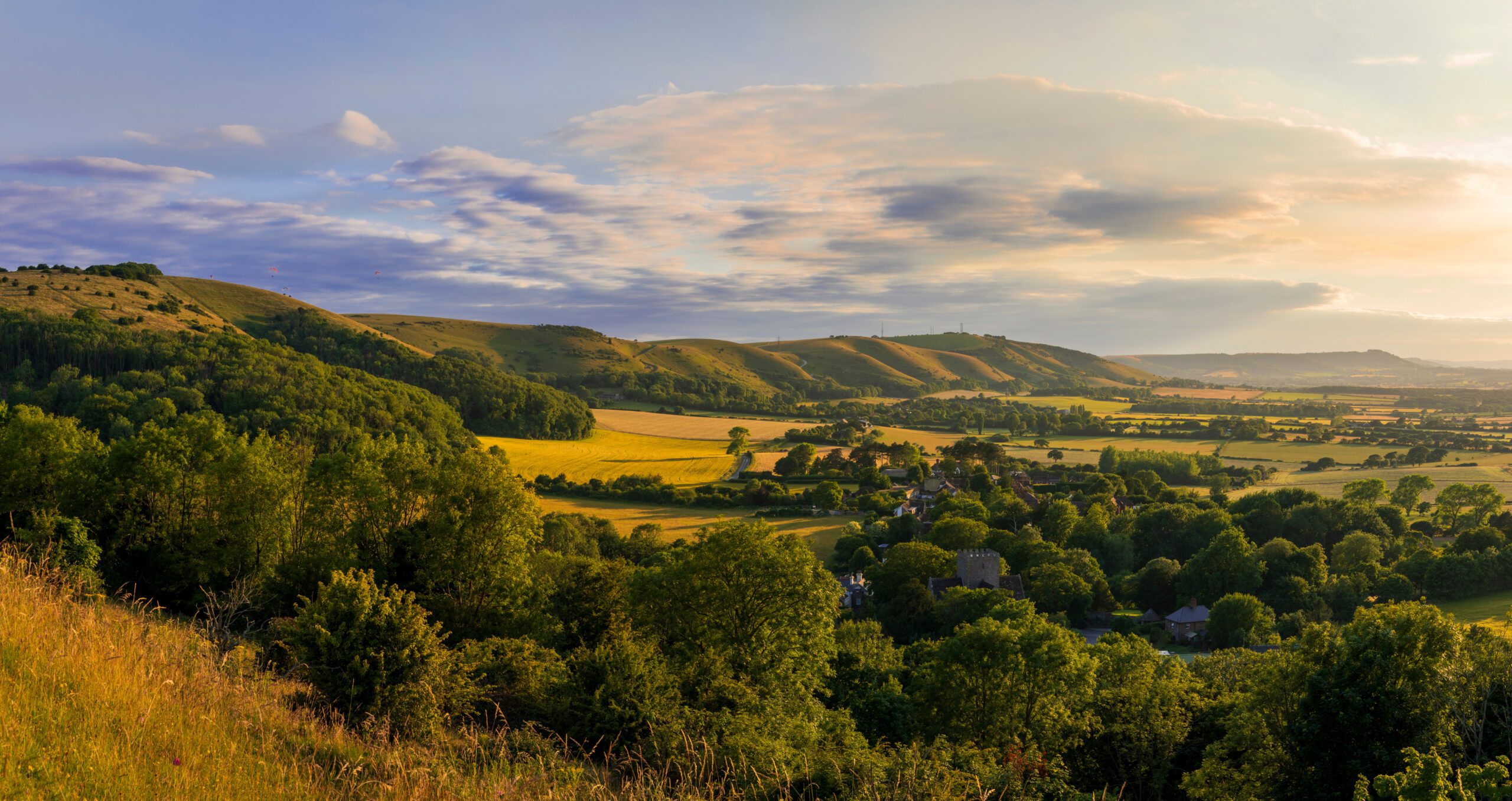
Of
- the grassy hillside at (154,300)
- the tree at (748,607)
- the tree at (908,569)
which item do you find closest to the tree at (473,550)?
the tree at (748,607)

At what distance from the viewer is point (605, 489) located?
85250 mm

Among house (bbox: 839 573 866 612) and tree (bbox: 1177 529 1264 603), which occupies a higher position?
tree (bbox: 1177 529 1264 603)

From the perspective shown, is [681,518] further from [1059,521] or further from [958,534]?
[1059,521]

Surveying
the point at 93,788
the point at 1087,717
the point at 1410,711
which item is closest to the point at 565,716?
the point at 93,788

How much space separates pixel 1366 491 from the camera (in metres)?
75.4

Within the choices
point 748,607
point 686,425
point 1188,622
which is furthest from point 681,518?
point 686,425

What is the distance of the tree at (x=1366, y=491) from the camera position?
246 feet

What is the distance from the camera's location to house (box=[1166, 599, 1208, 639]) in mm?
50438

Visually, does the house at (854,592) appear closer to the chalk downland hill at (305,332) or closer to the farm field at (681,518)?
the farm field at (681,518)

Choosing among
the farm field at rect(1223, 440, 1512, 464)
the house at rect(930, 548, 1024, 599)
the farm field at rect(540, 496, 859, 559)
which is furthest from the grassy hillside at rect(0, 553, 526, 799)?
the farm field at rect(1223, 440, 1512, 464)

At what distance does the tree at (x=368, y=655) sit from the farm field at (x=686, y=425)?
4111 inches

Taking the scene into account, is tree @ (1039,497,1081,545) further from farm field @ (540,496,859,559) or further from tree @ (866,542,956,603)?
farm field @ (540,496,859,559)

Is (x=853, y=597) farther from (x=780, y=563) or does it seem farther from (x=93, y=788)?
(x=93, y=788)

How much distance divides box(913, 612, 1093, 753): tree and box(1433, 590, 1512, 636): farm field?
32881mm
